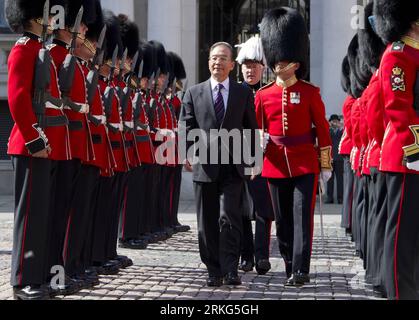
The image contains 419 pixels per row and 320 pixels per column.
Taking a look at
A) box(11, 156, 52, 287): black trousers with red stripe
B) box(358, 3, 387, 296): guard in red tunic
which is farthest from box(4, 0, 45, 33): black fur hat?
box(358, 3, 387, 296): guard in red tunic

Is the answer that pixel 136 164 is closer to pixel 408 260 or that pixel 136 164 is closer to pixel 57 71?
pixel 57 71

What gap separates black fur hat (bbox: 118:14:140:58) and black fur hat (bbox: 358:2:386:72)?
2.88 m

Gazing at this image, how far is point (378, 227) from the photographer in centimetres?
627

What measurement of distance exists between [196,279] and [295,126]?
4.46 ft

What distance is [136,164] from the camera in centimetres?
1002

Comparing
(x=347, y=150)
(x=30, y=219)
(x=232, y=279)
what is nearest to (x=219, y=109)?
(x=232, y=279)

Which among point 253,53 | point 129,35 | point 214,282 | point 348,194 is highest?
point 129,35

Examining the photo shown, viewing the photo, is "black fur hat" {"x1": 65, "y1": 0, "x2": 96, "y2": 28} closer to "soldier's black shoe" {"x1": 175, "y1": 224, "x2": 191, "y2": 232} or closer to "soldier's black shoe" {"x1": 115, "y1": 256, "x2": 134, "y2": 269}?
"soldier's black shoe" {"x1": 115, "y1": 256, "x2": 134, "y2": 269}

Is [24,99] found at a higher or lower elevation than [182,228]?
higher

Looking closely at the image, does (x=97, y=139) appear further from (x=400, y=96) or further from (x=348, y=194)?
(x=348, y=194)
